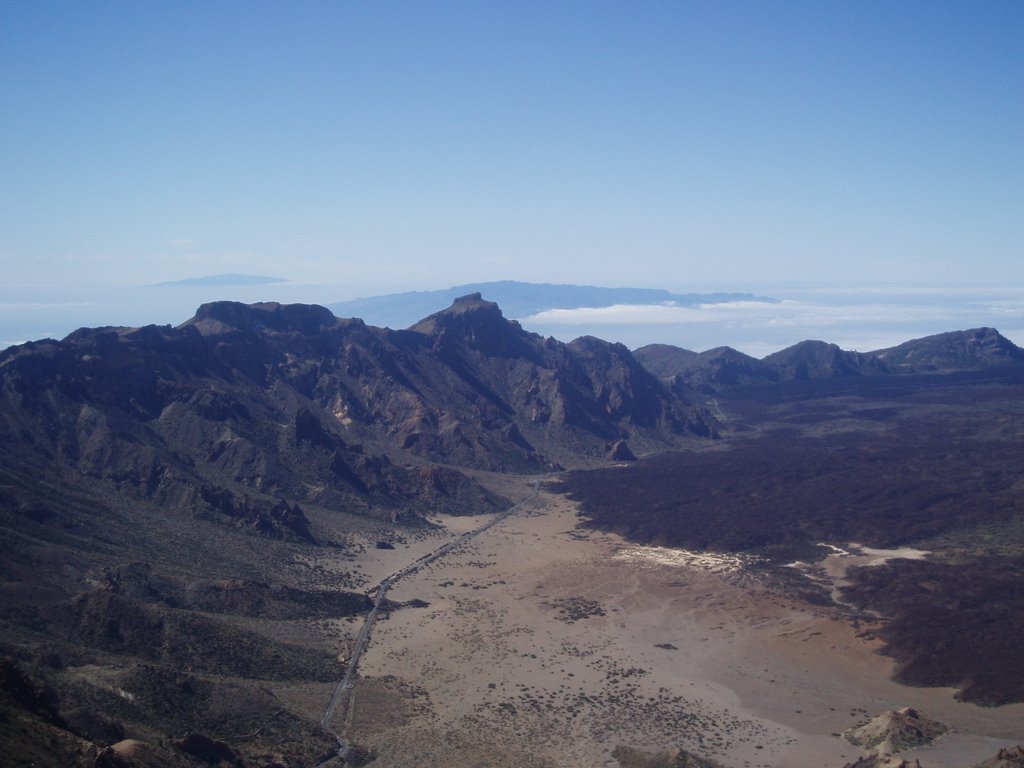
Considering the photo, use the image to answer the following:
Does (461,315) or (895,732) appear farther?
(461,315)

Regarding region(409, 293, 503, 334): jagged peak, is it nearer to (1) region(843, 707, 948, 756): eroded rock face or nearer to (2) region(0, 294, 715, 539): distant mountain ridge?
(2) region(0, 294, 715, 539): distant mountain ridge

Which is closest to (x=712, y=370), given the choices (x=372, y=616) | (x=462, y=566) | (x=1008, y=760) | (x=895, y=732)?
(x=462, y=566)

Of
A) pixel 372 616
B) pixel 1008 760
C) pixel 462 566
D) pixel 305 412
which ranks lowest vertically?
pixel 462 566

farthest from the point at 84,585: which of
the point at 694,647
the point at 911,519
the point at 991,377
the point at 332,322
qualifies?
the point at 991,377

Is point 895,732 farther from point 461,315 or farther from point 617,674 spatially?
point 461,315

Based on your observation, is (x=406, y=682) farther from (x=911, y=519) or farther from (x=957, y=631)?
(x=911, y=519)

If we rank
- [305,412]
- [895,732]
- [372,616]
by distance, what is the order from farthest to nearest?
1. [305,412]
2. [372,616]
3. [895,732]
